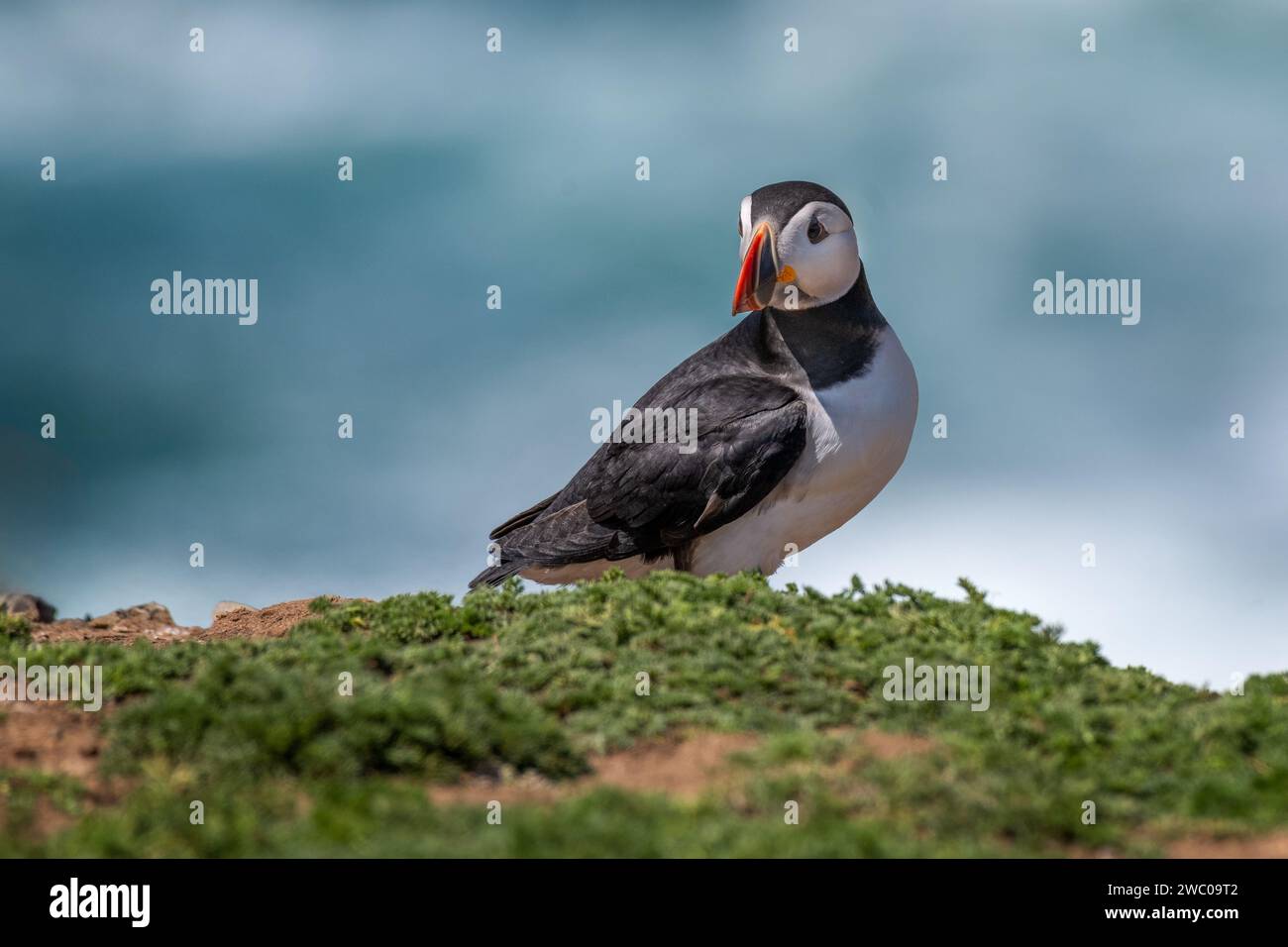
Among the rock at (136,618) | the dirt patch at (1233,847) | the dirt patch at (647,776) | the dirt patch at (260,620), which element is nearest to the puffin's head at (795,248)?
the dirt patch at (647,776)

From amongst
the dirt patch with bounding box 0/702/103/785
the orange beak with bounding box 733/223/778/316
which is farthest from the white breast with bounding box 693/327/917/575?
the dirt patch with bounding box 0/702/103/785

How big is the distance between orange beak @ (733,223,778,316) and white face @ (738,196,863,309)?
12 centimetres

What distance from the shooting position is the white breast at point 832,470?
12.4 m

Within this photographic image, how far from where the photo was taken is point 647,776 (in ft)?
26.8

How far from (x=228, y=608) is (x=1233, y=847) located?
11.6 metres

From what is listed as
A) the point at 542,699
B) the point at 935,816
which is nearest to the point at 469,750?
the point at 542,699

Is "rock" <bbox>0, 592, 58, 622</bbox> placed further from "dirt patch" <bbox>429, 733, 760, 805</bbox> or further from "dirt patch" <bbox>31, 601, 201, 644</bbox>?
"dirt patch" <bbox>429, 733, 760, 805</bbox>

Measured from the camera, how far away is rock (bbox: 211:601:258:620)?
15758 mm

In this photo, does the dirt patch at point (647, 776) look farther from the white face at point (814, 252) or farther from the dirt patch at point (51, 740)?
the white face at point (814, 252)

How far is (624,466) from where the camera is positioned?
13.3 meters

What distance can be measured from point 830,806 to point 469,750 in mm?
2231

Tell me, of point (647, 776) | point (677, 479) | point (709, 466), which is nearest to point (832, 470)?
point (709, 466)

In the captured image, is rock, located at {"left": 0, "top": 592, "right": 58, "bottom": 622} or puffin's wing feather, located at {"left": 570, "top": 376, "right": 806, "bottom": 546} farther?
rock, located at {"left": 0, "top": 592, "right": 58, "bottom": 622}
